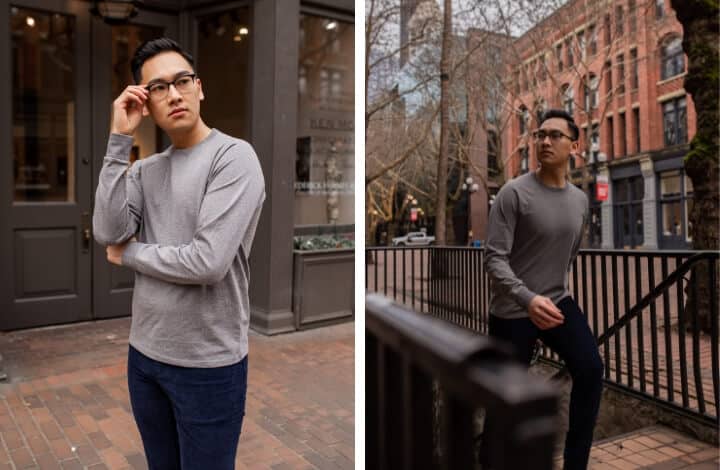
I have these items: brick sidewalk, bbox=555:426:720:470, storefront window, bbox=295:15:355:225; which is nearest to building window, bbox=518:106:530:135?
brick sidewalk, bbox=555:426:720:470

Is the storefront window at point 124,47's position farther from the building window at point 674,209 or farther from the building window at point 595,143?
the building window at point 674,209

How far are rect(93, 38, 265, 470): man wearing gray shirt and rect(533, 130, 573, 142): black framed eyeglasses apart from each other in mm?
764

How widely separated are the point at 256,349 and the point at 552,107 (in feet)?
10.9

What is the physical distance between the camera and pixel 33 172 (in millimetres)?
4793

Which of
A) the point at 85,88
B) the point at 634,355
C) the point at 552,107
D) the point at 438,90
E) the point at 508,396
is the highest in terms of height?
the point at 85,88

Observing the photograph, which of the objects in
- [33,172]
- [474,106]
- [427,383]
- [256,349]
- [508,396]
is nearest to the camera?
[508,396]

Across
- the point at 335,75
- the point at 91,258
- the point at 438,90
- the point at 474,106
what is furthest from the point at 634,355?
the point at 91,258

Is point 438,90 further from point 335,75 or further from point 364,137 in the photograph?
point 335,75

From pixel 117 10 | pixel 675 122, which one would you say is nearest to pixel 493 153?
pixel 675 122

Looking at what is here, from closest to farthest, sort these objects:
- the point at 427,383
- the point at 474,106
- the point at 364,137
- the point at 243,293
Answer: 1. the point at 427,383
2. the point at 243,293
3. the point at 474,106
4. the point at 364,137

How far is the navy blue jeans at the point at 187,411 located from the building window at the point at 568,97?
112cm

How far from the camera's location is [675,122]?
151cm

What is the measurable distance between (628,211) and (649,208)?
0.05m

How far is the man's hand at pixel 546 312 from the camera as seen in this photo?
1.61 meters
